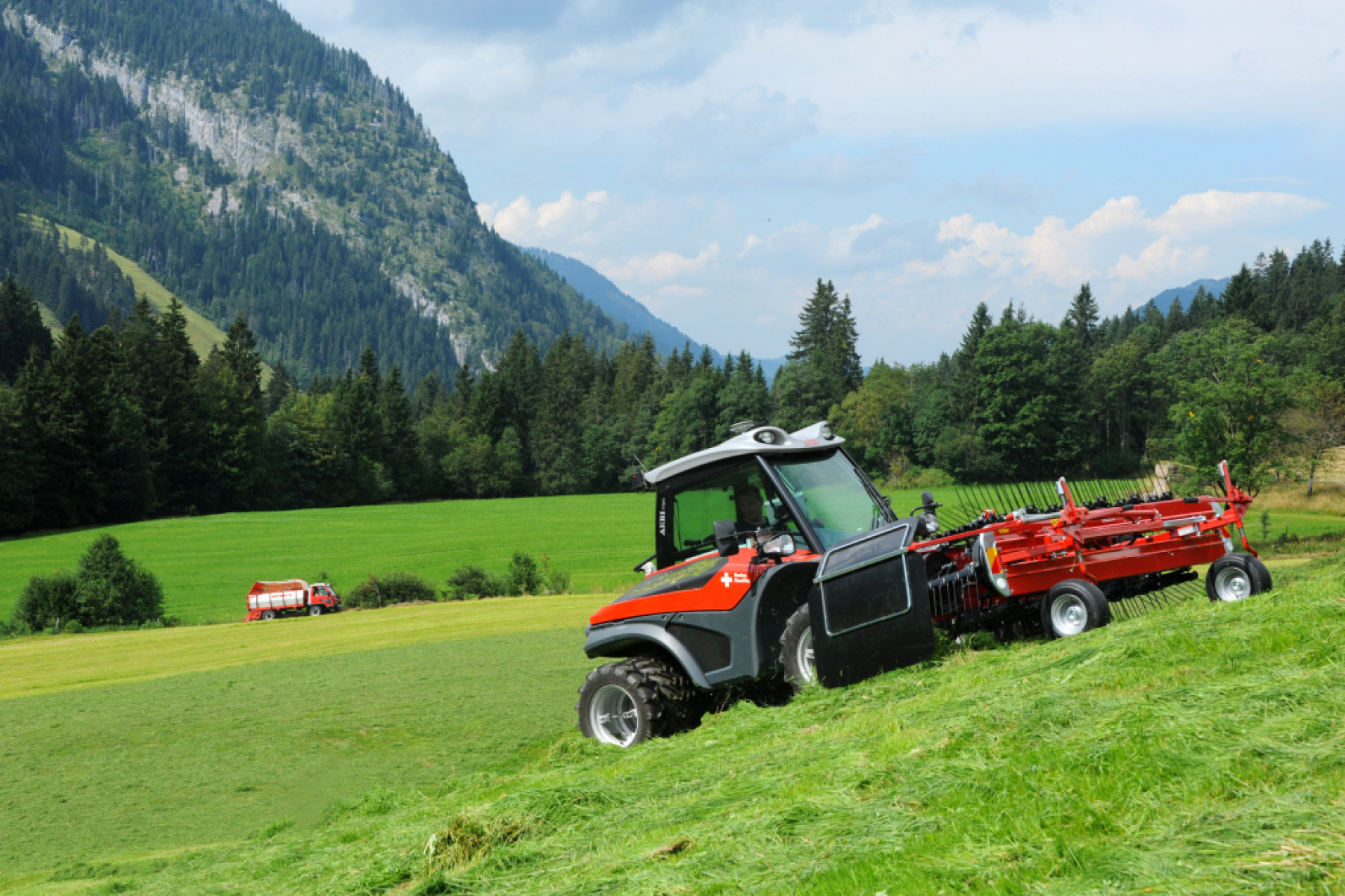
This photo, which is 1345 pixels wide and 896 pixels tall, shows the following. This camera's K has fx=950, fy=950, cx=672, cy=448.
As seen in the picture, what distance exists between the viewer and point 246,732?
11.5 metres

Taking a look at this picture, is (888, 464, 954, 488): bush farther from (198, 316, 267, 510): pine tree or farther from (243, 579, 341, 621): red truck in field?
(198, 316, 267, 510): pine tree

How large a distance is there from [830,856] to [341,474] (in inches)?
3769

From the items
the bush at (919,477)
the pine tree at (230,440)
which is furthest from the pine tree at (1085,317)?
the pine tree at (230,440)

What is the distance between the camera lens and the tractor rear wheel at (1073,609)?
24.0ft

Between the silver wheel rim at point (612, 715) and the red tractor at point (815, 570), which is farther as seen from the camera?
the silver wheel rim at point (612, 715)

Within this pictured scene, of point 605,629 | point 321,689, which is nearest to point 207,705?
point 321,689

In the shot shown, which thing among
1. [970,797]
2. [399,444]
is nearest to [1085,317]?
[399,444]

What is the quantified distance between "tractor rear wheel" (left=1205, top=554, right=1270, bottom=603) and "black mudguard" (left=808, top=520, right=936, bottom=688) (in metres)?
2.90

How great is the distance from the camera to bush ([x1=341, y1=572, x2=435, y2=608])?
38125mm

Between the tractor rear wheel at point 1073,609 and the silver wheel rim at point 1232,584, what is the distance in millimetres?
1163

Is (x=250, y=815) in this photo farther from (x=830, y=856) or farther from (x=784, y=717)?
(x=830, y=856)

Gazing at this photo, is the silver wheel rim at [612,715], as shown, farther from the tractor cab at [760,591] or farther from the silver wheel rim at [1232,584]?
the silver wheel rim at [1232,584]

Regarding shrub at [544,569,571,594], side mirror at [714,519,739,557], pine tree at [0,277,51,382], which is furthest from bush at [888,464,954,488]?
pine tree at [0,277,51,382]

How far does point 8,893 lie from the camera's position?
22.0 feet
